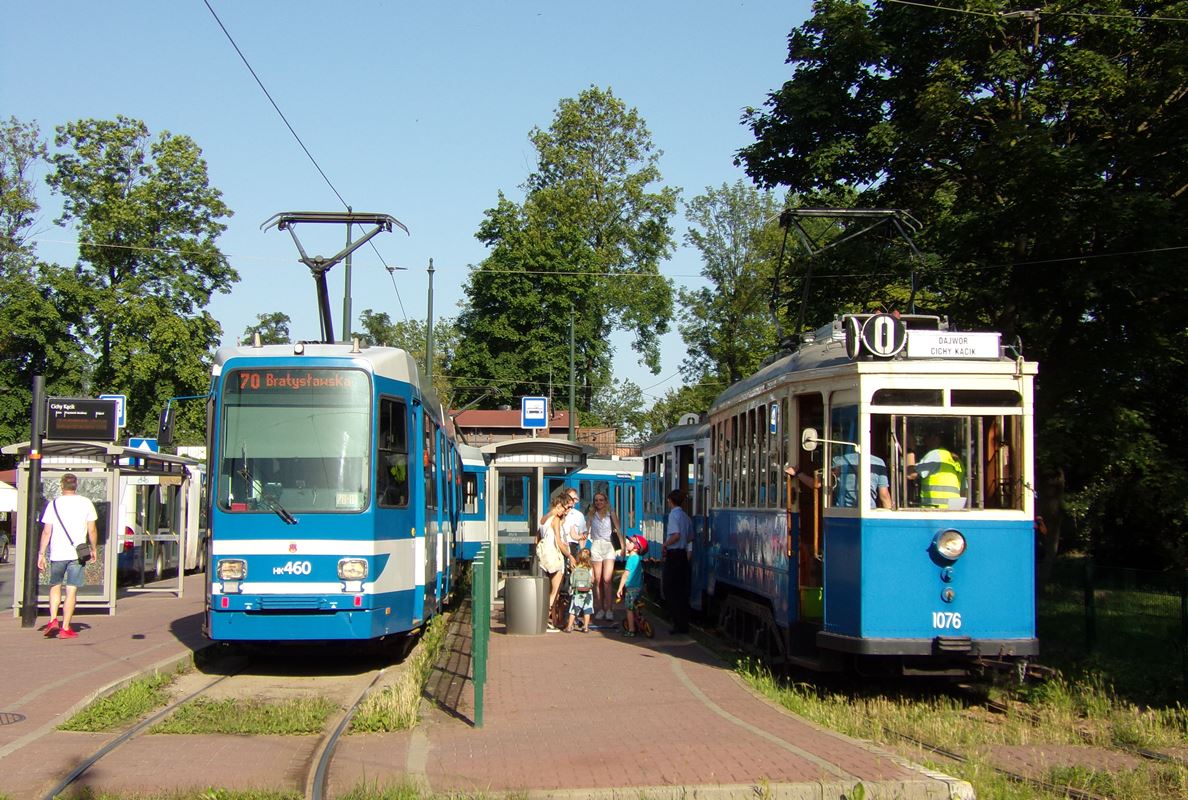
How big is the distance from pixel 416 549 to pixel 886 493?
16.1 feet

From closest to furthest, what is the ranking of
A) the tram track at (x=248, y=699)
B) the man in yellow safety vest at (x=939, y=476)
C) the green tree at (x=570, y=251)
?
the tram track at (x=248, y=699), the man in yellow safety vest at (x=939, y=476), the green tree at (x=570, y=251)

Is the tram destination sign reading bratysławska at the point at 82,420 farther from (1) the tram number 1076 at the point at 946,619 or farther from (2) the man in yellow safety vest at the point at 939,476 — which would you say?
(1) the tram number 1076 at the point at 946,619

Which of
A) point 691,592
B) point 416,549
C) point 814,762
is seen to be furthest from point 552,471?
point 814,762

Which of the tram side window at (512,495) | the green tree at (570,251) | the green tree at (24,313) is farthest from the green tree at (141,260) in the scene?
the tram side window at (512,495)

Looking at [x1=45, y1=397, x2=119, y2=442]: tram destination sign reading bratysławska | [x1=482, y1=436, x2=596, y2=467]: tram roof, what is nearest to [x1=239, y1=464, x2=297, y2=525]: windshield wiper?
[x1=482, y1=436, x2=596, y2=467]: tram roof

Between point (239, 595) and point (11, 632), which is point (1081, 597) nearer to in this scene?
point (239, 595)

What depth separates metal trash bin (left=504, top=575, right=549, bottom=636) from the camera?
15.3 m

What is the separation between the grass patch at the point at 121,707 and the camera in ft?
29.9

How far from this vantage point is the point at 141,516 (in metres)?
26.7

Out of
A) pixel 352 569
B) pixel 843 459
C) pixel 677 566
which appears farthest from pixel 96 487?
pixel 843 459

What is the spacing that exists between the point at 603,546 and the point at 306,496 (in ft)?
17.5

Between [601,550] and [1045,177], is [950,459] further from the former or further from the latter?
[1045,177]

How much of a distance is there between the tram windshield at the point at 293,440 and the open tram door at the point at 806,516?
3953mm

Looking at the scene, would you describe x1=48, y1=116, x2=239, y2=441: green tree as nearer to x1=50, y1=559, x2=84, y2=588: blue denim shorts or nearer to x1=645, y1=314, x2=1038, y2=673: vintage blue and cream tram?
x1=50, y1=559, x2=84, y2=588: blue denim shorts
